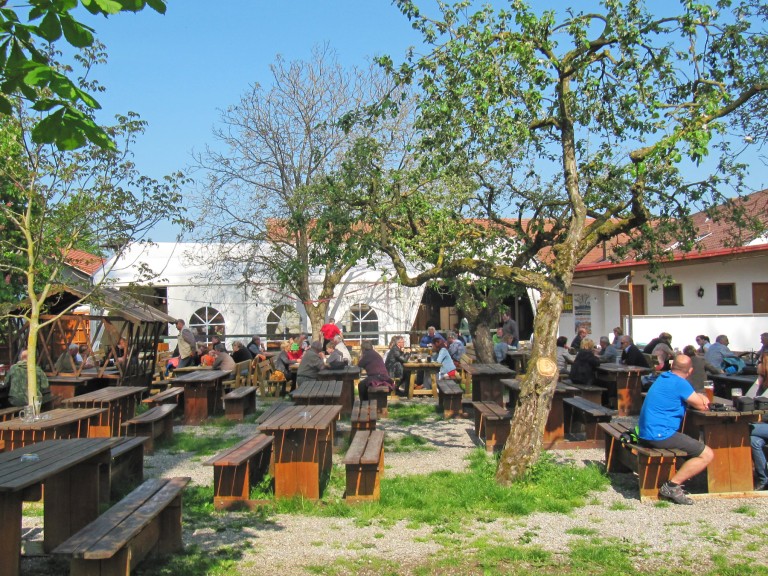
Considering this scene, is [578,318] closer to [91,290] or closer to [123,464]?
[91,290]

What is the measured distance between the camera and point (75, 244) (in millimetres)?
10055

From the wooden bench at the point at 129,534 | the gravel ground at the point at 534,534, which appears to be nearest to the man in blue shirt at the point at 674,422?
the gravel ground at the point at 534,534

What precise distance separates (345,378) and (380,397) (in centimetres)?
79

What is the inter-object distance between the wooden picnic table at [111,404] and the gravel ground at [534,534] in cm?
350

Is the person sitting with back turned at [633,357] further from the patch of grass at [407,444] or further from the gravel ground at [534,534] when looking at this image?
the gravel ground at [534,534]

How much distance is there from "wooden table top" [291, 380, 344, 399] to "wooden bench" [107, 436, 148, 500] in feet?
8.61

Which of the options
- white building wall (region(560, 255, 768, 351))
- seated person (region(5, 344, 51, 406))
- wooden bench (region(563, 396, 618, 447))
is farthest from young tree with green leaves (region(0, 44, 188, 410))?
white building wall (region(560, 255, 768, 351))

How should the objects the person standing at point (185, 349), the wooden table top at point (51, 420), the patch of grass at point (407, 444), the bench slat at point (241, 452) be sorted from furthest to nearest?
1. the person standing at point (185, 349)
2. the patch of grass at point (407, 444)
3. the wooden table top at point (51, 420)
4. the bench slat at point (241, 452)

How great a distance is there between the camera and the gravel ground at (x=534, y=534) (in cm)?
507

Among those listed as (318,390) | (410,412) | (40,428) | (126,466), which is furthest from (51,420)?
(410,412)

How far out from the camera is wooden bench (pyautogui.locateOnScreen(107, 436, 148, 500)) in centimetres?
687

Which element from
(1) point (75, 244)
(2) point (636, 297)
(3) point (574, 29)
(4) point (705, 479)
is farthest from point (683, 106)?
(2) point (636, 297)

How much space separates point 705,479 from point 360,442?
3269 mm

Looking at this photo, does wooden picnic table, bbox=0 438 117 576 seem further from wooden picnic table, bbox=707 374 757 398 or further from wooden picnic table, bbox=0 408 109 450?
wooden picnic table, bbox=707 374 757 398
